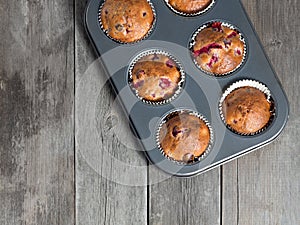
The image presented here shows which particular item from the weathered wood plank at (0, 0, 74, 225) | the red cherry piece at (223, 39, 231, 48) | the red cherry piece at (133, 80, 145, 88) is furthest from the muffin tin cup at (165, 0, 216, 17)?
the weathered wood plank at (0, 0, 74, 225)

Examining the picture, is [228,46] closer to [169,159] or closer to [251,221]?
[169,159]

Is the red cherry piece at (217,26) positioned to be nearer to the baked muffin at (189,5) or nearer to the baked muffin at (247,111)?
the baked muffin at (189,5)

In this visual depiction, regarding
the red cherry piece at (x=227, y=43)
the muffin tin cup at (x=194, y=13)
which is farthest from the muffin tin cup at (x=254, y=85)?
the muffin tin cup at (x=194, y=13)

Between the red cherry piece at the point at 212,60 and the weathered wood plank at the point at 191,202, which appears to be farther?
the weathered wood plank at the point at 191,202

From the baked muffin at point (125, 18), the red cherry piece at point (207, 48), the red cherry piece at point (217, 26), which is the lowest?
the red cherry piece at point (207, 48)

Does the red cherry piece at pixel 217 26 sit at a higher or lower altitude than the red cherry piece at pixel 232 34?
higher
